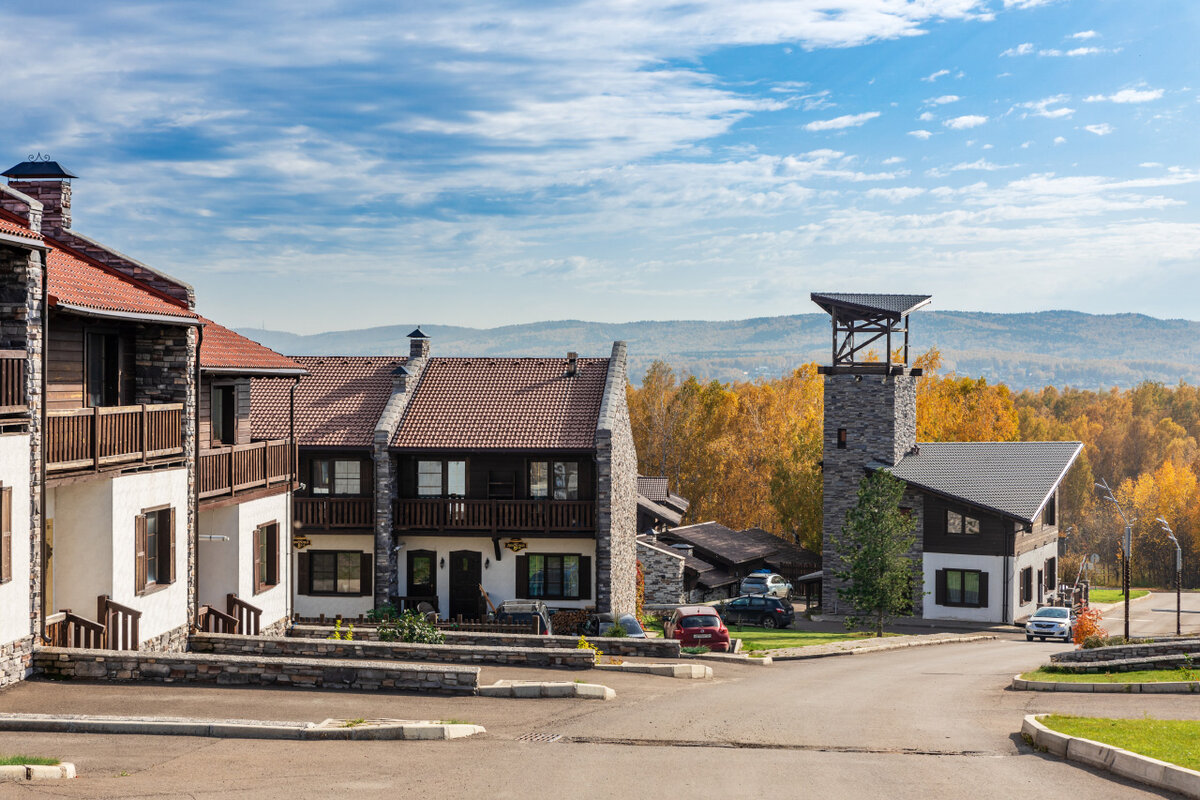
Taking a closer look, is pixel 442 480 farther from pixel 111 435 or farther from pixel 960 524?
pixel 960 524

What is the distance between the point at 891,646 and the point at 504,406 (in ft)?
51.9

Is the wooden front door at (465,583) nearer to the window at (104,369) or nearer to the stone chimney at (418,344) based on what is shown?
the stone chimney at (418,344)

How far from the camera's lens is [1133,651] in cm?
2502

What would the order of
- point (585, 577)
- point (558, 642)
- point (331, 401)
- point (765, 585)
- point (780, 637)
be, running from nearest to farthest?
point (558, 642)
point (585, 577)
point (331, 401)
point (780, 637)
point (765, 585)

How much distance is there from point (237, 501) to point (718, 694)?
11841mm

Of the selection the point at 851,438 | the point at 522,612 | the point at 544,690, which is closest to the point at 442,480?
the point at 522,612

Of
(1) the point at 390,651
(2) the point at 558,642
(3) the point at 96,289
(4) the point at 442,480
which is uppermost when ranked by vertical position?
(3) the point at 96,289

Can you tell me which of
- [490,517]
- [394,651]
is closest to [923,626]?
[490,517]

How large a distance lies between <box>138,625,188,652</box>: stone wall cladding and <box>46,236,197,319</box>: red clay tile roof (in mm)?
6312

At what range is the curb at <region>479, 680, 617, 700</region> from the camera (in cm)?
1814

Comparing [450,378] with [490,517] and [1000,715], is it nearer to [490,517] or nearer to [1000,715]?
[490,517]

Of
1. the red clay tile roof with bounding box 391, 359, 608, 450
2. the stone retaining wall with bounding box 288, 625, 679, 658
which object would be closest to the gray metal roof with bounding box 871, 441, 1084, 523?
the red clay tile roof with bounding box 391, 359, 608, 450

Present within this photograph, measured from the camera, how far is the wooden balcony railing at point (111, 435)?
17.8 meters

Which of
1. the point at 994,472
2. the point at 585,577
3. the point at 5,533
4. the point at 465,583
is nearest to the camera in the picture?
the point at 5,533
